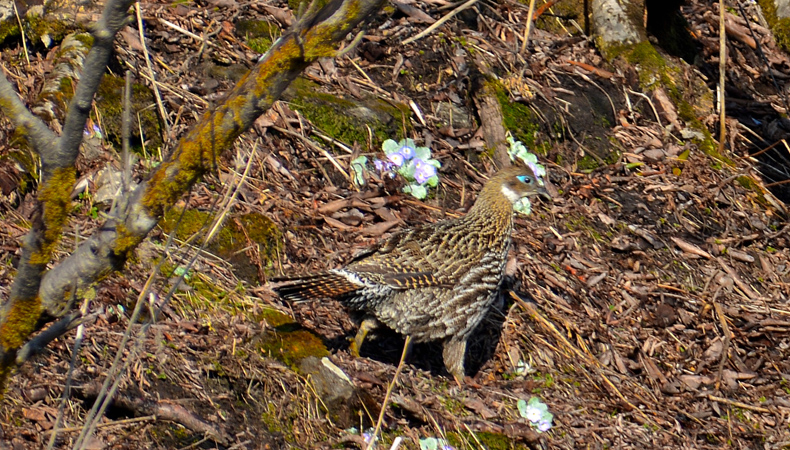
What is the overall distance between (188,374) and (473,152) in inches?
160

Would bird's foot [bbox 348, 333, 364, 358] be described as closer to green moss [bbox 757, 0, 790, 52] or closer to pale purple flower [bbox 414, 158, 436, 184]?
pale purple flower [bbox 414, 158, 436, 184]

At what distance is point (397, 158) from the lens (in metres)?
7.54

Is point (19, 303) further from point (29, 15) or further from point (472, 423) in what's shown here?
point (29, 15)

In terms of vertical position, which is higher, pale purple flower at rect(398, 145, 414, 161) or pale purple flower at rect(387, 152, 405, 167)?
pale purple flower at rect(398, 145, 414, 161)

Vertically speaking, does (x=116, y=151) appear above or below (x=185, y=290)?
above

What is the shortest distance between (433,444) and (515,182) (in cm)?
260

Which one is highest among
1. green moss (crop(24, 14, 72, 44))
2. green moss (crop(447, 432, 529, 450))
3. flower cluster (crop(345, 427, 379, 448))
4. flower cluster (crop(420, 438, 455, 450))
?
green moss (crop(24, 14, 72, 44))

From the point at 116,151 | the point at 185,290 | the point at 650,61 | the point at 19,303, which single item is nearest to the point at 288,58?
the point at 19,303

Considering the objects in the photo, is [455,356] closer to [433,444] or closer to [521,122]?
[433,444]

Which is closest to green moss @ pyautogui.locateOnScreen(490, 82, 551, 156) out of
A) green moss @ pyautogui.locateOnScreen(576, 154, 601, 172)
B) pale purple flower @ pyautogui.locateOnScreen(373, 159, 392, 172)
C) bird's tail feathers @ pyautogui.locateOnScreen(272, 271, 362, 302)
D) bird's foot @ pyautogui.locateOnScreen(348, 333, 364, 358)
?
green moss @ pyautogui.locateOnScreen(576, 154, 601, 172)

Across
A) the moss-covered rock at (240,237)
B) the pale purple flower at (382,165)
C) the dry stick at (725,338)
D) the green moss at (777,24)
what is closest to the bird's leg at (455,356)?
the moss-covered rock at (240,237)

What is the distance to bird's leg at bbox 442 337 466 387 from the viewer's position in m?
6.24

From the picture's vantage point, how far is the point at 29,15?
6.66m

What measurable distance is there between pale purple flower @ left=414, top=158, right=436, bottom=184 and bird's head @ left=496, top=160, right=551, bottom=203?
736mm
